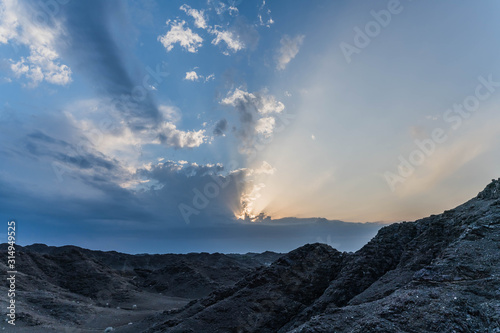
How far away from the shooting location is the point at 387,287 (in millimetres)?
13773

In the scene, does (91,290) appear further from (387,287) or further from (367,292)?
(387,287)

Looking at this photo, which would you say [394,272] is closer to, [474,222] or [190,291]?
[474,222]

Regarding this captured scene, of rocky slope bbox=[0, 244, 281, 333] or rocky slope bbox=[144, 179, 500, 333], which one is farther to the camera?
rocky slope bbox=[0, 244, 281, 333]

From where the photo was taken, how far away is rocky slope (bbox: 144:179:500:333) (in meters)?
9.48

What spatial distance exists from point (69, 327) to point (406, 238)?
105 feet

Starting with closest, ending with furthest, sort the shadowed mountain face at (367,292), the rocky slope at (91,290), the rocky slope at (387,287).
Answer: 1. the rocky slope at (387,287)
2. the shadowed mountain face at (367,292)
3. the rocky slope at (91,290)

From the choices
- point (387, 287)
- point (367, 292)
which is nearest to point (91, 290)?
point (367, 292)

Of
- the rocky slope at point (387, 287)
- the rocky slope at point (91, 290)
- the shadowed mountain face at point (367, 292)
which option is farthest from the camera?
the rocky slope at point (91, 290)

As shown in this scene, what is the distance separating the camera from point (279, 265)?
70.4ft

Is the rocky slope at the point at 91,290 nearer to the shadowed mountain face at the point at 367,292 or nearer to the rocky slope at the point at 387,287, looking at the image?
the shadowed mountain face at the point at 367,292

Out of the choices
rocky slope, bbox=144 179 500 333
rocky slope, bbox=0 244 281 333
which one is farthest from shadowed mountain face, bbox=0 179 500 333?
rocky slope, bbox=0 244 281 333

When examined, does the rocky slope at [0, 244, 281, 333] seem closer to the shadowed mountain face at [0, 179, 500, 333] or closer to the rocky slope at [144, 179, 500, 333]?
the shadowed mountain face at [0, 179, 500, 333]

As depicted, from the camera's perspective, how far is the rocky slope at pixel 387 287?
9477mm

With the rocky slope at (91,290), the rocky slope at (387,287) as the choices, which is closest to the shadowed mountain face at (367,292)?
the rocky slope at (387,287)
